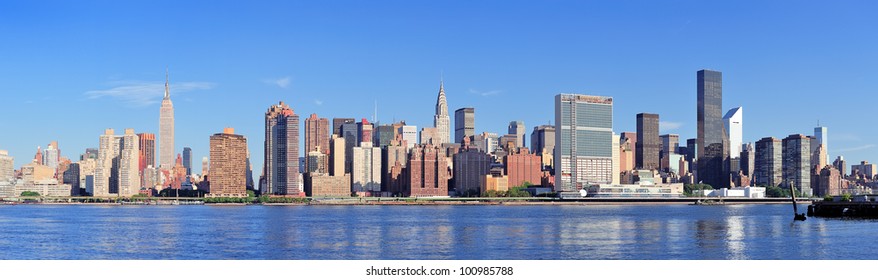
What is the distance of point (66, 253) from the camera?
180 feet

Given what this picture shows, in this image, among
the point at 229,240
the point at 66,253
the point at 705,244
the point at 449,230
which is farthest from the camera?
the point at 449,230

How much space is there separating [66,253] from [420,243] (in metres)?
Answer: 20.7

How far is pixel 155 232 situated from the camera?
256ft
